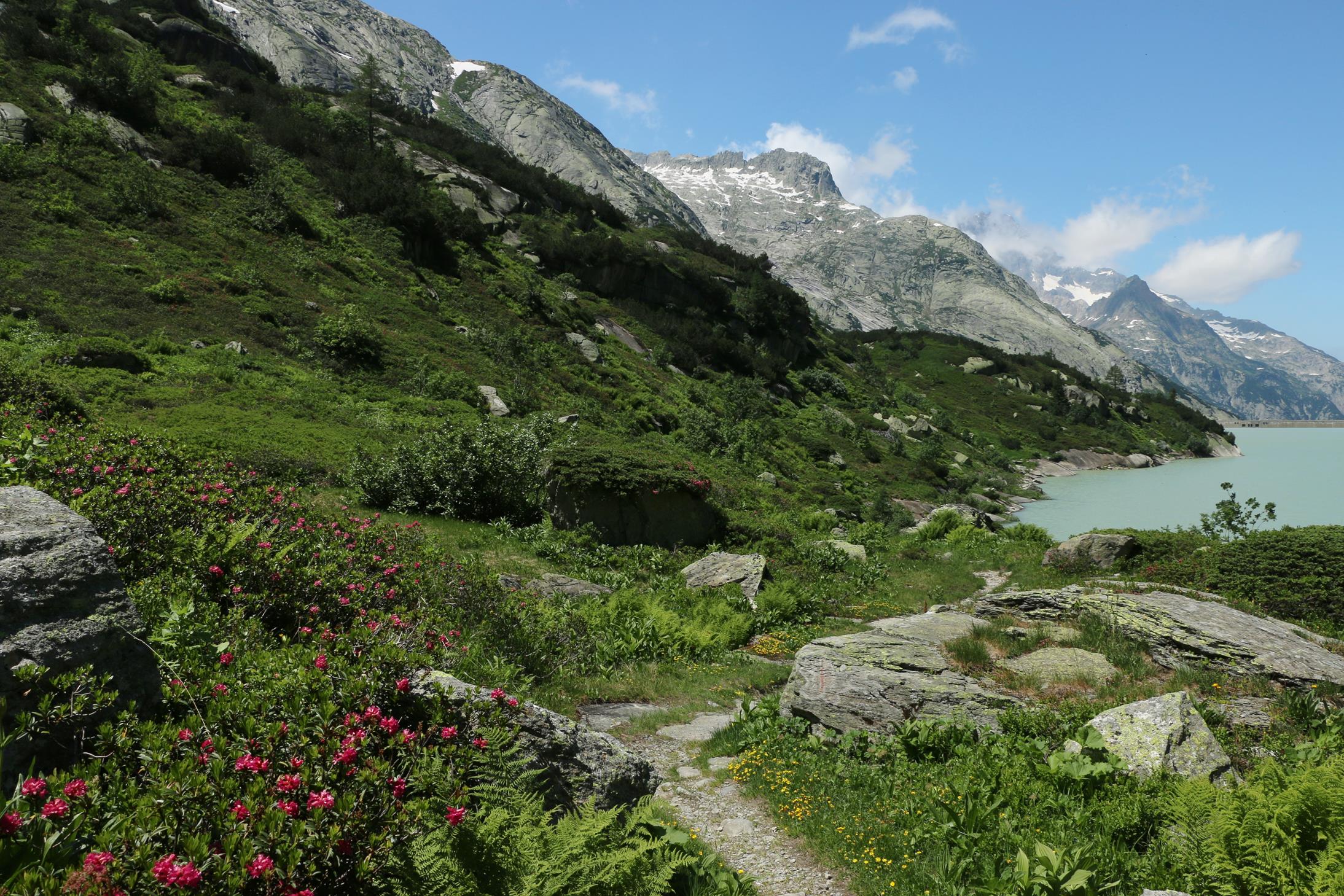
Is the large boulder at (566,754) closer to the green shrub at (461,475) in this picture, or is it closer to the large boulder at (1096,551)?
the green shrub at (461,475)

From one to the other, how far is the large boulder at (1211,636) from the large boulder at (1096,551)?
6519 mm

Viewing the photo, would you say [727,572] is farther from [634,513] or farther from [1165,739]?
[1165,739]

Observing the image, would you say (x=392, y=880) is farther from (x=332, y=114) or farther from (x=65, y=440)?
(x=332, y=114)

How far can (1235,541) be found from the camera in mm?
15055

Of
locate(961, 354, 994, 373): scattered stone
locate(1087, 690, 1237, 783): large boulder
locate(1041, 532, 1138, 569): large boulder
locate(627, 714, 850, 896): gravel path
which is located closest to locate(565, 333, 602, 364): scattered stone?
locate(1041, 532, 1138, 569): large boulder

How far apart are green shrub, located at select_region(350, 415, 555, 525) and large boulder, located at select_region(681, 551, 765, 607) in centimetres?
479

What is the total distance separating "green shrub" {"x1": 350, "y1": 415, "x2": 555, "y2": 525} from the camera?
16.2 meters

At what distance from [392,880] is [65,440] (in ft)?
24.9

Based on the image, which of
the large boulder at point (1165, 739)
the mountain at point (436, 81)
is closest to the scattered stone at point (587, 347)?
the large boulder at point (1165, 739)

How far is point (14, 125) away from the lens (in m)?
27.8

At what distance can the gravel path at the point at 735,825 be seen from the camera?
505 centimetres

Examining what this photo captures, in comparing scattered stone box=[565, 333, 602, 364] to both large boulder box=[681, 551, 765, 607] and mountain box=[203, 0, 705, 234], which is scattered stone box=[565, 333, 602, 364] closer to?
large boulder box=[681, 551, 765, 607]

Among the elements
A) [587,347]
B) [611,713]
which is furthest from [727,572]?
→ [587,347]

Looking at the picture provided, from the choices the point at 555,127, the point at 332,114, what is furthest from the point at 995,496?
the point at 555,127
